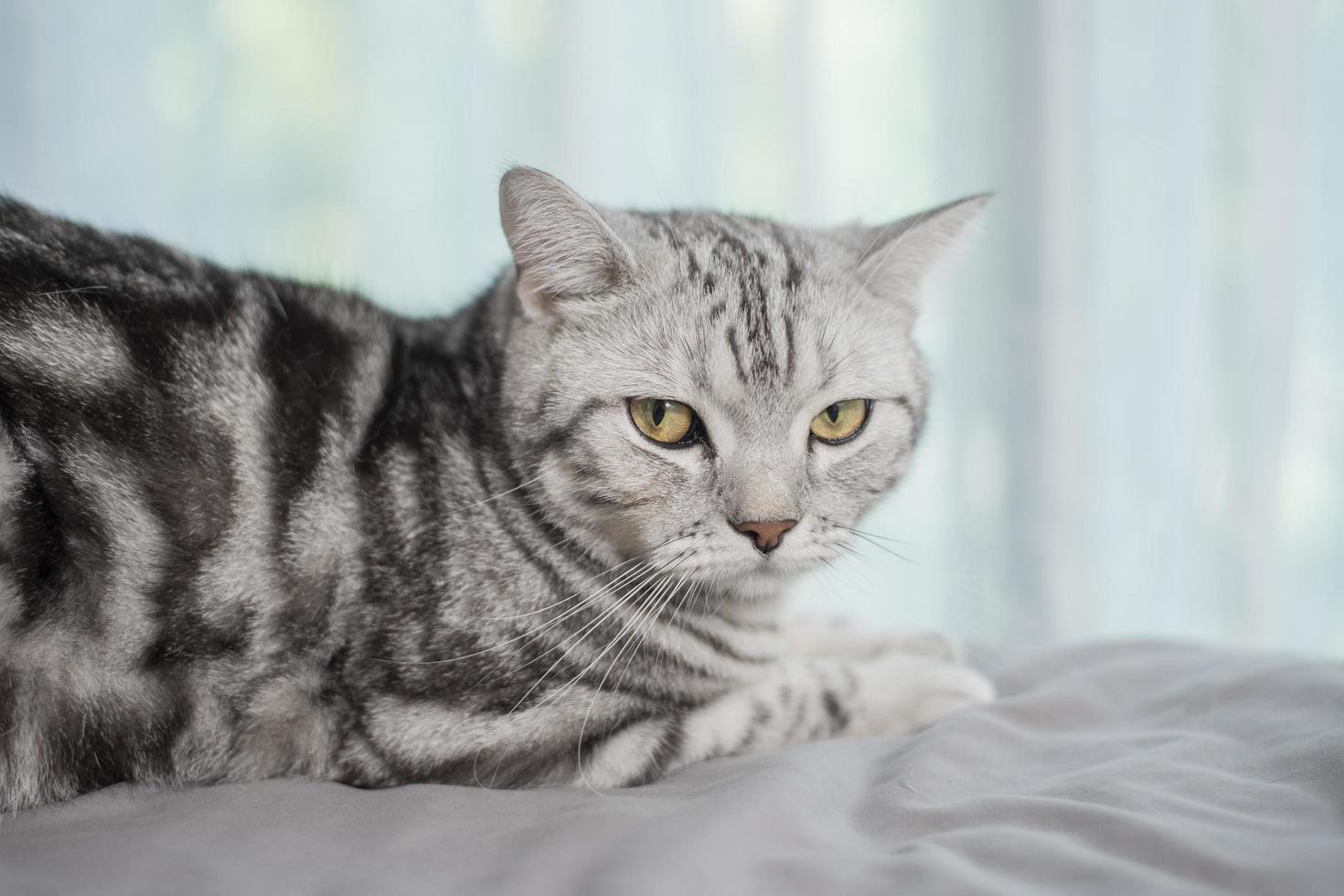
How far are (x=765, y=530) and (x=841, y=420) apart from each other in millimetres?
226

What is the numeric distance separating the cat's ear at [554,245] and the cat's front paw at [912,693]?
69 cm

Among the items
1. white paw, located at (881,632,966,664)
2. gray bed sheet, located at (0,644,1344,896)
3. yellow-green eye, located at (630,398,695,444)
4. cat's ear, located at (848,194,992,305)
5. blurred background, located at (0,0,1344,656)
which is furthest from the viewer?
blurred background, located at (0,0,1344,656)

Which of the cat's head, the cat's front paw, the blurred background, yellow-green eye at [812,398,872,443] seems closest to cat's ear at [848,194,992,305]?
the cat's head

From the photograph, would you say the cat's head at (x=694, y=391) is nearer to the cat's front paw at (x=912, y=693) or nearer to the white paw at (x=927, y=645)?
the cat's front paw at (x=912, y=693)

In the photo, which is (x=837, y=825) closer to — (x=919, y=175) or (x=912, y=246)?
(x=912, y=246)

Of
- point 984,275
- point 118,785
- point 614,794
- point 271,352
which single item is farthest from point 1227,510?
point 118,785

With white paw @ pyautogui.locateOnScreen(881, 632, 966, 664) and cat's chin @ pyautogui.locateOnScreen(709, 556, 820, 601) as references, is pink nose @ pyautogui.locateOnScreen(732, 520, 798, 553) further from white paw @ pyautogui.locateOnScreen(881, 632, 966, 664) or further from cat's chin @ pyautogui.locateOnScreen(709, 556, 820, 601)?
white paw @ pyautogui.locateOnScreen(881, 632, 966, 664)

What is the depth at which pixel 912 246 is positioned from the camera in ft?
4.81

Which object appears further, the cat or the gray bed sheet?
the cat

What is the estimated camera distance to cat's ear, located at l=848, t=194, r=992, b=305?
1.44m

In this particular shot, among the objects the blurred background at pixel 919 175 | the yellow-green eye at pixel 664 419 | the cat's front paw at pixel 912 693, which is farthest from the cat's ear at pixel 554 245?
the blurred background at pixel 919 175

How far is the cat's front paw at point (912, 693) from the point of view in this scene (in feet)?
4.58

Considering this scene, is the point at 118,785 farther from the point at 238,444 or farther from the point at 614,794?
the point at 614,794

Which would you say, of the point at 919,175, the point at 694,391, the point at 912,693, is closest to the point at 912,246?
the point at 694,391
